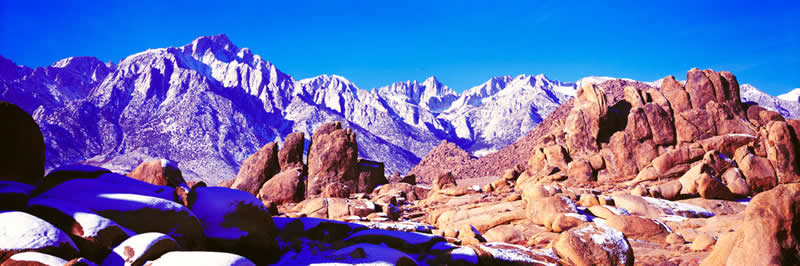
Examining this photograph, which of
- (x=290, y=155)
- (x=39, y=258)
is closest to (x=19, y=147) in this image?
(x=39, y=258)

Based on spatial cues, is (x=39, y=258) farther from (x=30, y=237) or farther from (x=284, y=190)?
(x=284, y=190)

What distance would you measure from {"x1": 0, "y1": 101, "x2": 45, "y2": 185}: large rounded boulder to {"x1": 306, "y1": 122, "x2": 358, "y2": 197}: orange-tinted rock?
101 feet

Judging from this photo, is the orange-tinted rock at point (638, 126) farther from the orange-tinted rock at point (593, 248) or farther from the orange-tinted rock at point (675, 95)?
the orange-tinted rock at point (593, 248)

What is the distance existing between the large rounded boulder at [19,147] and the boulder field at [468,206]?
3 cm

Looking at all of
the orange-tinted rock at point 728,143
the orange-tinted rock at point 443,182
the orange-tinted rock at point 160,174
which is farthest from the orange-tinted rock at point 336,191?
the orange-tinted rock at point 728,143

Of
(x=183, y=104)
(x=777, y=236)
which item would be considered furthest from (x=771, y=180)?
(x=183, y=104)

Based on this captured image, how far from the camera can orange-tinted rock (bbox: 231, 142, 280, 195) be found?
41.1 m

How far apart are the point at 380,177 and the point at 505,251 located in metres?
36.0

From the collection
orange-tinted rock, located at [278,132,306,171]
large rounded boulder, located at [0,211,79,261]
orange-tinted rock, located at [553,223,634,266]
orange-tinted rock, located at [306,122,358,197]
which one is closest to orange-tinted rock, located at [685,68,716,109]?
orange-tinted rock, located at [306,122,358,197]

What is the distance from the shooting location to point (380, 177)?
155ft

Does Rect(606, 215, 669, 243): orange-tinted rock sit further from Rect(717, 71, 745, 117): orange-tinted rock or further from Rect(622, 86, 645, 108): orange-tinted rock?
Rect(622, 86, 645, 108): orange-tinted rock

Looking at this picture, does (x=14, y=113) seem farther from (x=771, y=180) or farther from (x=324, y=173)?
(x=771, y=180)

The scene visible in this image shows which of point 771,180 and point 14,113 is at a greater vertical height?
point 14,113

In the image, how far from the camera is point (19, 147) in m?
9.82
